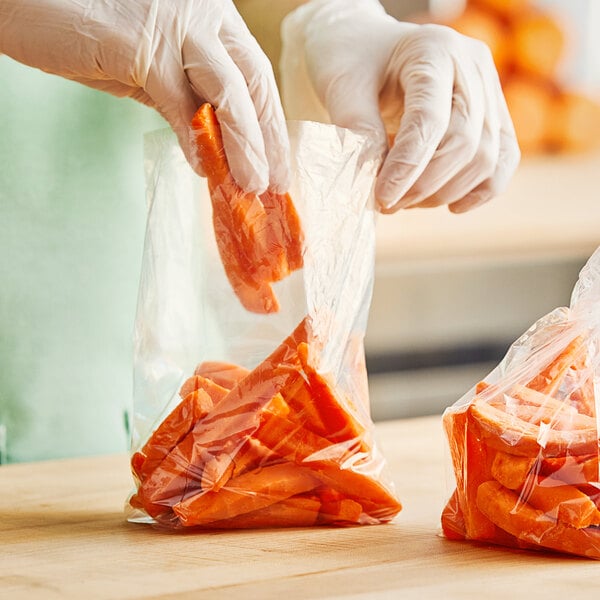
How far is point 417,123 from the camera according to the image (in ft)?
3.28

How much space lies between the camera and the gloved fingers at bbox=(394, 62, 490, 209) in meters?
1.05

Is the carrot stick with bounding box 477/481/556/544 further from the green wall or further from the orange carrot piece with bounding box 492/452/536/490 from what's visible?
the green wall

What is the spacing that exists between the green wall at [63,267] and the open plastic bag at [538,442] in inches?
25.0

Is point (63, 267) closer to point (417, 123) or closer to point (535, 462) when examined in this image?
point (417, 123)

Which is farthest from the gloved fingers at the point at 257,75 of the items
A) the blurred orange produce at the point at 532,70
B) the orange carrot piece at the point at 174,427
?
the blurred orange produce at the point at 532,70

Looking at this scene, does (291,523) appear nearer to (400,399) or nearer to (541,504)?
(541,504)

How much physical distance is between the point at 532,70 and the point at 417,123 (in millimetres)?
1404

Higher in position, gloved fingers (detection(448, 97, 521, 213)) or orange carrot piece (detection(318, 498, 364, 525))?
gloved fingers (detection(448, 97, 521, 213))

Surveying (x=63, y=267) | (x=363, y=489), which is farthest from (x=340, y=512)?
(x=63, y=267)

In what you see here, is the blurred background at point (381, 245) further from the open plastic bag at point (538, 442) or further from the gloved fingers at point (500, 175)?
the open plastic bag at point (538, 442)

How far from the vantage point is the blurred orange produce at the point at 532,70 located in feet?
7.48

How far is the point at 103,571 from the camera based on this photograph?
0.71 metres

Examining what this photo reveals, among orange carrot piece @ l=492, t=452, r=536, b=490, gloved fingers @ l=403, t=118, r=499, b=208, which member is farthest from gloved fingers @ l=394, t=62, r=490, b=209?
orange carrot piece @ l=492, t=452, r=536, b=490

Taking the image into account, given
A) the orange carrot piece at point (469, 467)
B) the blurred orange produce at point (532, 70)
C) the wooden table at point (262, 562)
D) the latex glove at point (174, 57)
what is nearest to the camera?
the wooden table at point (262, 562)
